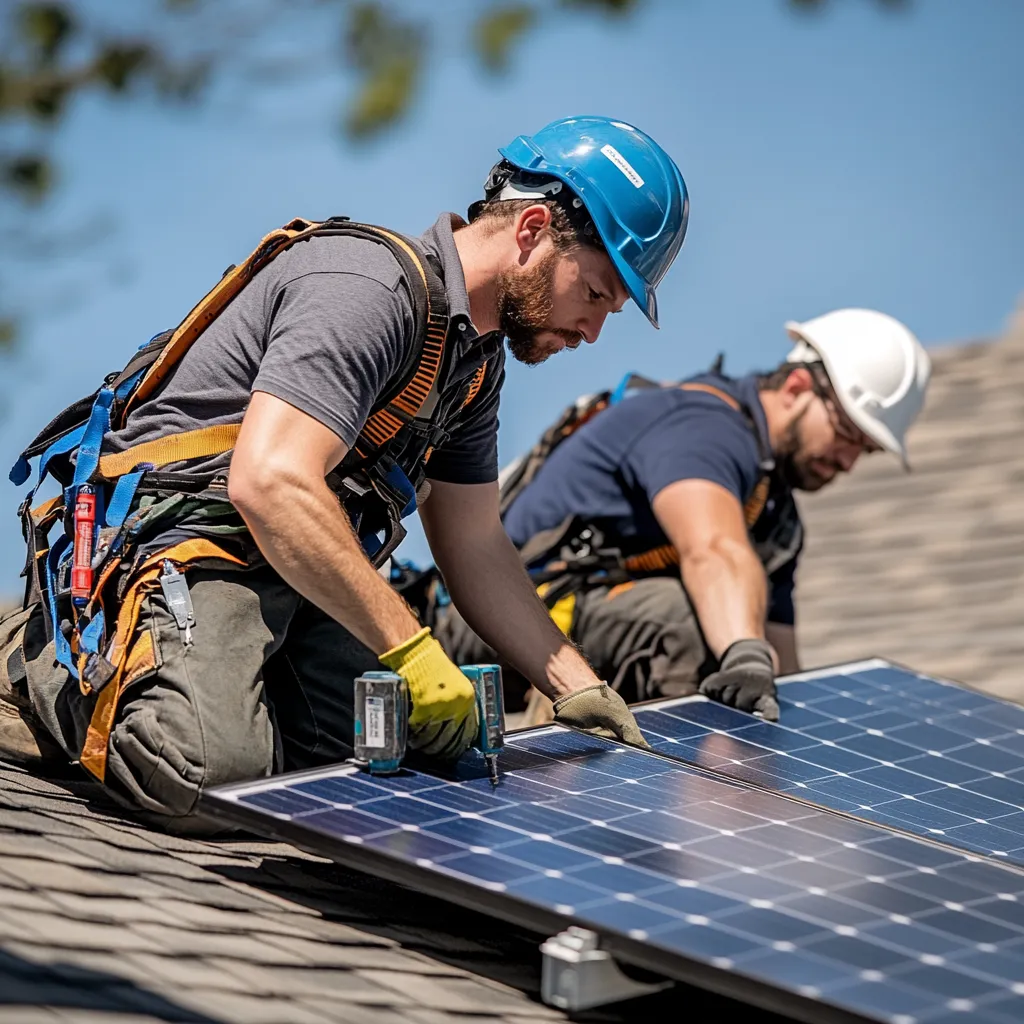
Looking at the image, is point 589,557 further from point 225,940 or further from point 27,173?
point 27,173

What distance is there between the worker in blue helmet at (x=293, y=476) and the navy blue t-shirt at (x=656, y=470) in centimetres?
178

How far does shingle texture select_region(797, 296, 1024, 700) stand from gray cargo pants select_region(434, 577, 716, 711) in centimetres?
312

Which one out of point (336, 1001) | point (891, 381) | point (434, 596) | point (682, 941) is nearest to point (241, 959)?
point (336, 1001)

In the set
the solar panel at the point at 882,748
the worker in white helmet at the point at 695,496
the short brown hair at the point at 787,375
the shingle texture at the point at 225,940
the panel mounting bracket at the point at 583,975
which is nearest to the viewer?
the shingle texture at the point at 225,940

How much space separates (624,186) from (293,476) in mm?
1349

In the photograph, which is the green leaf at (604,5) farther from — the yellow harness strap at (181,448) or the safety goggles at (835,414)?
the yellow harness strap at (181,448)

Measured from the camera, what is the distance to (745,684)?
5.69 m

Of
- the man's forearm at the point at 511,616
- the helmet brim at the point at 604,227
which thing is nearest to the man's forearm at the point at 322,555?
the man's forearm at the point at 511,616

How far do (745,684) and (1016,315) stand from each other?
10556 millimetres

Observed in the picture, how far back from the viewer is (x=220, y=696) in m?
4.31

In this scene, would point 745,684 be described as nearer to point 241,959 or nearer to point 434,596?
point 434,596

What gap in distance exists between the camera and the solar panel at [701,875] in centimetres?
312

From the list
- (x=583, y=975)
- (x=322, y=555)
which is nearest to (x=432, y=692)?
(x=322, y=555)

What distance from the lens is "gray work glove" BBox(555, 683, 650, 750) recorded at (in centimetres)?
495
